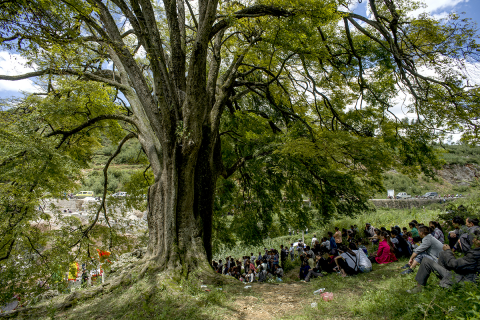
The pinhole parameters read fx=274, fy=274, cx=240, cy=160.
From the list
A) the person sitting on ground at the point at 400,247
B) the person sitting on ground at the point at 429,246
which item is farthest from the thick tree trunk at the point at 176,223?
the person sitting on ground at the point at 400,247

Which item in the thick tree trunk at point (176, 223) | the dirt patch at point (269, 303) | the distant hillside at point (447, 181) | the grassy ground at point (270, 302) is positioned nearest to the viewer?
the grassy ground at point (270, 302)

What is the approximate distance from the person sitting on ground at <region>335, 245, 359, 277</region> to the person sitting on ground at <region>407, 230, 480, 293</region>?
2198mm

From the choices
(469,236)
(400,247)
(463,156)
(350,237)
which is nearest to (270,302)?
(469,236)

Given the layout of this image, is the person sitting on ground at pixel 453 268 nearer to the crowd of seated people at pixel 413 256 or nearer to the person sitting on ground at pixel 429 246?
the crowd of seated people at pixel 413 256

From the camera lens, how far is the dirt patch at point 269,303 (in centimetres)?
381

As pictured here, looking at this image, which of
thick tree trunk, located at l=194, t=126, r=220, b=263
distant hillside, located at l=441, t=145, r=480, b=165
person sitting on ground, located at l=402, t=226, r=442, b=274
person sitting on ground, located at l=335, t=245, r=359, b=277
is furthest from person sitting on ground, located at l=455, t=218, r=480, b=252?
distant hillside, located at l=441, t=145, r=480, b=165

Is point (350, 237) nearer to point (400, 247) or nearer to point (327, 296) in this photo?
point (400, 247)

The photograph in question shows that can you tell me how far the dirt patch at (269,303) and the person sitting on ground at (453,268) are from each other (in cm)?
168

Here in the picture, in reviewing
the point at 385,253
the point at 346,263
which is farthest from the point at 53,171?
the point at 385,253

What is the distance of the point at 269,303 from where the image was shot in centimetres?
423

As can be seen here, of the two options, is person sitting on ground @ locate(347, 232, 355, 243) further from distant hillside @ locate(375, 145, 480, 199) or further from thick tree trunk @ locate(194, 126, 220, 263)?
distant hillside @ locate(375, 145, 480, 199)

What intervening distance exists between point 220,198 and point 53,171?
580 cm

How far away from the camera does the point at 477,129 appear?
Answer: 652cm

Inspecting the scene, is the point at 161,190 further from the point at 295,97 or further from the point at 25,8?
the point at 295,97
